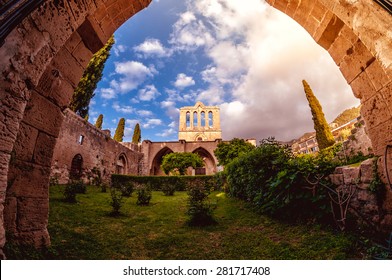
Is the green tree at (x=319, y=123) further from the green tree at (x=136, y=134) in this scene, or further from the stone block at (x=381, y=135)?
the green tree at (x=136, y=134)

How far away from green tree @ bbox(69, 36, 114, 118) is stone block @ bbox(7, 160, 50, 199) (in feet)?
53.8

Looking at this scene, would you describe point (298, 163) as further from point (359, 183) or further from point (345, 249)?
point (345, 249)

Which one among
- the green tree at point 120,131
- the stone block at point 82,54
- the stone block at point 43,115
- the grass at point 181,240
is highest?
the green tree at point 120,131

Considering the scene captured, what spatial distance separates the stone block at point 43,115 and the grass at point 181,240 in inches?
58.6

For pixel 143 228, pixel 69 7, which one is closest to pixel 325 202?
pixel 143 228

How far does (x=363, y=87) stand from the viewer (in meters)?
2.98

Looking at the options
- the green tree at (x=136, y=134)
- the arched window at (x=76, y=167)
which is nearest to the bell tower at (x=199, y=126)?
the green tree at (x=136, y=134)

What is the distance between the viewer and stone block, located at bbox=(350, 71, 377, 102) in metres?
2.87

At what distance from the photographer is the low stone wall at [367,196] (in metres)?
2.96

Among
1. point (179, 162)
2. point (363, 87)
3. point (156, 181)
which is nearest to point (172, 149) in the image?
point (179, 162)

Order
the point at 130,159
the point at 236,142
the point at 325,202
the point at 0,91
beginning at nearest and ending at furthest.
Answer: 1. the point at 0,91
2. the point at 325,202
3. the point at 236,142
4. the point at 130,159

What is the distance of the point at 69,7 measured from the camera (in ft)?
7.74
